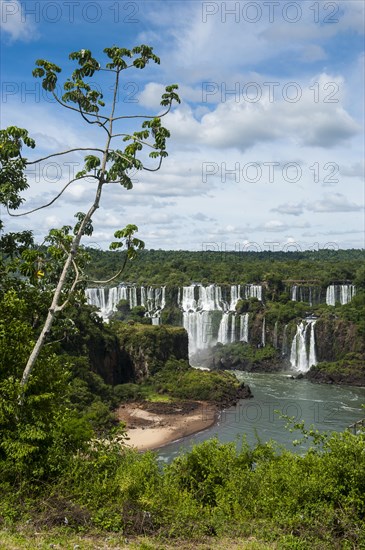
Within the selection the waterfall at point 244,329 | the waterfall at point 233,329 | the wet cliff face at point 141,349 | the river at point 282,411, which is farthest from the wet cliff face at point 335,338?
the wet cliff face at point 141,349

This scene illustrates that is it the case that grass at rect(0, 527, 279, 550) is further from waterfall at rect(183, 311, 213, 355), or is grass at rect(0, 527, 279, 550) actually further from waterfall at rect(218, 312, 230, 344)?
waterfall at rect(183, 311, 213, 355)

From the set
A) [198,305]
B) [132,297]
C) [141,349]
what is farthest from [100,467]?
[132,297]

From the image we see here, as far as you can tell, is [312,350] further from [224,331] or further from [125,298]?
[125,298]

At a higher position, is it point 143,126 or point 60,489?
point 143,126

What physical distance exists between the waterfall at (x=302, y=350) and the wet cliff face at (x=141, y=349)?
52.0 ft

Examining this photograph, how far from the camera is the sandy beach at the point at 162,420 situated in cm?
3444

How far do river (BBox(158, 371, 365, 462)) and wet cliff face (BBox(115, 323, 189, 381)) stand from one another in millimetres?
9394

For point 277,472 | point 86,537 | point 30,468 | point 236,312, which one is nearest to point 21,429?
point 30,468

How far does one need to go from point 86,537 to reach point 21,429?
→ 2059 millimetres

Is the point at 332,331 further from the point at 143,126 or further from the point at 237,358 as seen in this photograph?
the point at 143,126

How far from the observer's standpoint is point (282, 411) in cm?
4100

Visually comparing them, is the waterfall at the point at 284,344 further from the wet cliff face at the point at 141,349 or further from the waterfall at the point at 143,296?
the waterfall at the point at 143,296

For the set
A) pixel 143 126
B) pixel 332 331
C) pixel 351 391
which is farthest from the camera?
pixel 332 331

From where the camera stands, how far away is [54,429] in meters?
9.80
